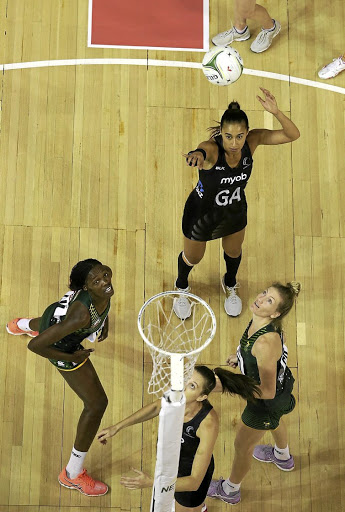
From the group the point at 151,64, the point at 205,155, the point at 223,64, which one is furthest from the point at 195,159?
the point at 151,64

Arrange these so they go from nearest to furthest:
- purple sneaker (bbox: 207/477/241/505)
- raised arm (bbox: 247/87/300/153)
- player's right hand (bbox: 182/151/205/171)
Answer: player's right hand (bbox: 182/151/205/171)
raised arm (bbox: 247/87/300/153)
purple sneaker (bbox: 207/477/241/505)

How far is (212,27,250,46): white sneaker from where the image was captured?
671 centimetres

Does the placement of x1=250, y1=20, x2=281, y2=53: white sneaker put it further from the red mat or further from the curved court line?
the red mat

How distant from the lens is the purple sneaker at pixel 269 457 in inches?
217

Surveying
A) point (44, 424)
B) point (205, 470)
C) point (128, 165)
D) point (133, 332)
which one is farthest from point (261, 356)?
point (128, 165)

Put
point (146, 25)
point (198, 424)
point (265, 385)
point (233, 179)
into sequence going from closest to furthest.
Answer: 1. point (198, 424)
2. point (265, 385)
3. point (233, 179)
4. point (146, 25)

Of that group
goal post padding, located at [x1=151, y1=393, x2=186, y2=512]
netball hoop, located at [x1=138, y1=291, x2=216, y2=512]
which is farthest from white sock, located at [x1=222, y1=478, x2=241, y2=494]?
goal post padding, located at [x1=151, y1=393, x2=186, y2=512]

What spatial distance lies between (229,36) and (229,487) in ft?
13.3

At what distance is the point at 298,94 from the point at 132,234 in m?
2.09

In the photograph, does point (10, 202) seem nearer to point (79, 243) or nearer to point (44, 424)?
point (79, 243)

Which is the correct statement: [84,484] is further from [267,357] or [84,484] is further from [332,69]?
[332,69]

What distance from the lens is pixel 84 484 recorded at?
209 inches

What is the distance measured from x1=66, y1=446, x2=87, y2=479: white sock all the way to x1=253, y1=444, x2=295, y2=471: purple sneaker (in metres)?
1.35

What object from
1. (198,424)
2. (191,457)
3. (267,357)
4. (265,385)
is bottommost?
(191,457)
